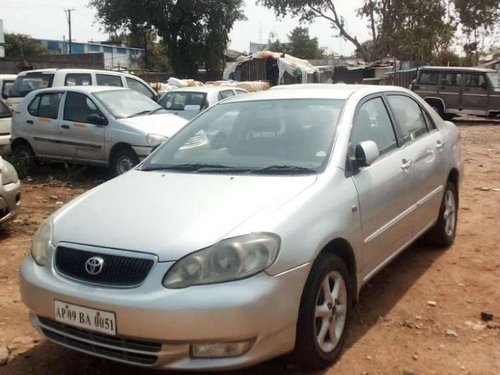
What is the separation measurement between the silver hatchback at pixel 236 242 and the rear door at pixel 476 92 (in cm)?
1607

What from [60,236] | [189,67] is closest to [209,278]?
[60,236]

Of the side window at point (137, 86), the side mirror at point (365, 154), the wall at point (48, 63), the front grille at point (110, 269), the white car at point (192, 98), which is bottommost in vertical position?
the front grille at point (110, 269)

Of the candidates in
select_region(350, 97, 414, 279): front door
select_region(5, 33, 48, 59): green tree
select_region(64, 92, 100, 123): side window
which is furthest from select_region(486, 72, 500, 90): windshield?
select_region(5, 33, 48, 59): green tree

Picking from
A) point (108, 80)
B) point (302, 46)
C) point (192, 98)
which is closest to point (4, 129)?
point (108, 80)

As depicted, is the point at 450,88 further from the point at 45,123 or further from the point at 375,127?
the point at 375,127

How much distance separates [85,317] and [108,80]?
38.0 feet

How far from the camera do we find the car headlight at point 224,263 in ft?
8.73

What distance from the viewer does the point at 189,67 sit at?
36125mm

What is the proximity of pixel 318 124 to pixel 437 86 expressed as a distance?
55.4 ft

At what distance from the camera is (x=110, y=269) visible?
109 inches

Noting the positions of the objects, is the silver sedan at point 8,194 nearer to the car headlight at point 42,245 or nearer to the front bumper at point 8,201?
the front bumper at point 8,201

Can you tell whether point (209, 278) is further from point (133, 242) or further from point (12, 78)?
point (12, 78)

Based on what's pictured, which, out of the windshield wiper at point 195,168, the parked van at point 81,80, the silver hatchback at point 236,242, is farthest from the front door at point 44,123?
the windshield wiper at point 195,168

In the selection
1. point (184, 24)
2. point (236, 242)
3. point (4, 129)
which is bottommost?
point (236, 242)
